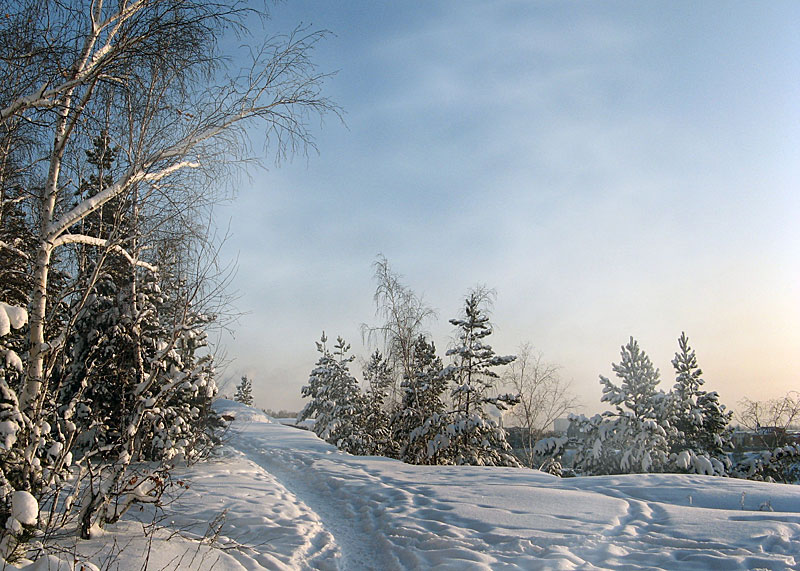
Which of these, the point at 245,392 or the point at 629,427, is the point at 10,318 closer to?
the point at 629,427

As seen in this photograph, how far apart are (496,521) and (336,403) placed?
21.5 m

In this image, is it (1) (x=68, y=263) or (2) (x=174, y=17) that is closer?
(2) (x=174, y=17)

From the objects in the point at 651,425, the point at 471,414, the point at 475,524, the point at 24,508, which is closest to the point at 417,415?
the point at 471,414

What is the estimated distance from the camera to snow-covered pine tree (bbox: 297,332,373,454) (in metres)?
25.6

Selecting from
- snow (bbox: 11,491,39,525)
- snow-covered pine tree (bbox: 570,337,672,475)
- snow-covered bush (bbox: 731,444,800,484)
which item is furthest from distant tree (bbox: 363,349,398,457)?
snow (bbox: 11,491,39,525)

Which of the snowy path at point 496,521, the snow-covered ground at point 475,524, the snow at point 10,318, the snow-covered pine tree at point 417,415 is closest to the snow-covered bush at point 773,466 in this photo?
the snow-covered ground at point 475,524

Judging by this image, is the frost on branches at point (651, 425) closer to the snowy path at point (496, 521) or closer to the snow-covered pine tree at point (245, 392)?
the snowy path at point (496, 521)

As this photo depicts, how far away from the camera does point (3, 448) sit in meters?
4.15

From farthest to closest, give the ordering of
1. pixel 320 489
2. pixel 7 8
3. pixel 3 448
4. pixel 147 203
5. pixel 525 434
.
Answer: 1. pixel 525 434
2. pixel 320 489
3. pixel 147 203
4. pixel 7 8
5. pixel 3 448

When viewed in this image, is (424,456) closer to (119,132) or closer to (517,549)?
(517,549)

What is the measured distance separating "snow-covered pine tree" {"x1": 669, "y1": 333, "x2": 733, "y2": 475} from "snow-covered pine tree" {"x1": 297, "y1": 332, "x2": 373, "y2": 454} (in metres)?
13.3

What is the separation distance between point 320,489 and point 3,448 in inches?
326

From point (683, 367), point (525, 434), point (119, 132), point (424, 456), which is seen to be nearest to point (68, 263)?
point (119, 132)

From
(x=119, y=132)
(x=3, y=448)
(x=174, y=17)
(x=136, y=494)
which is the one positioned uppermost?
(x=174, y=17)
